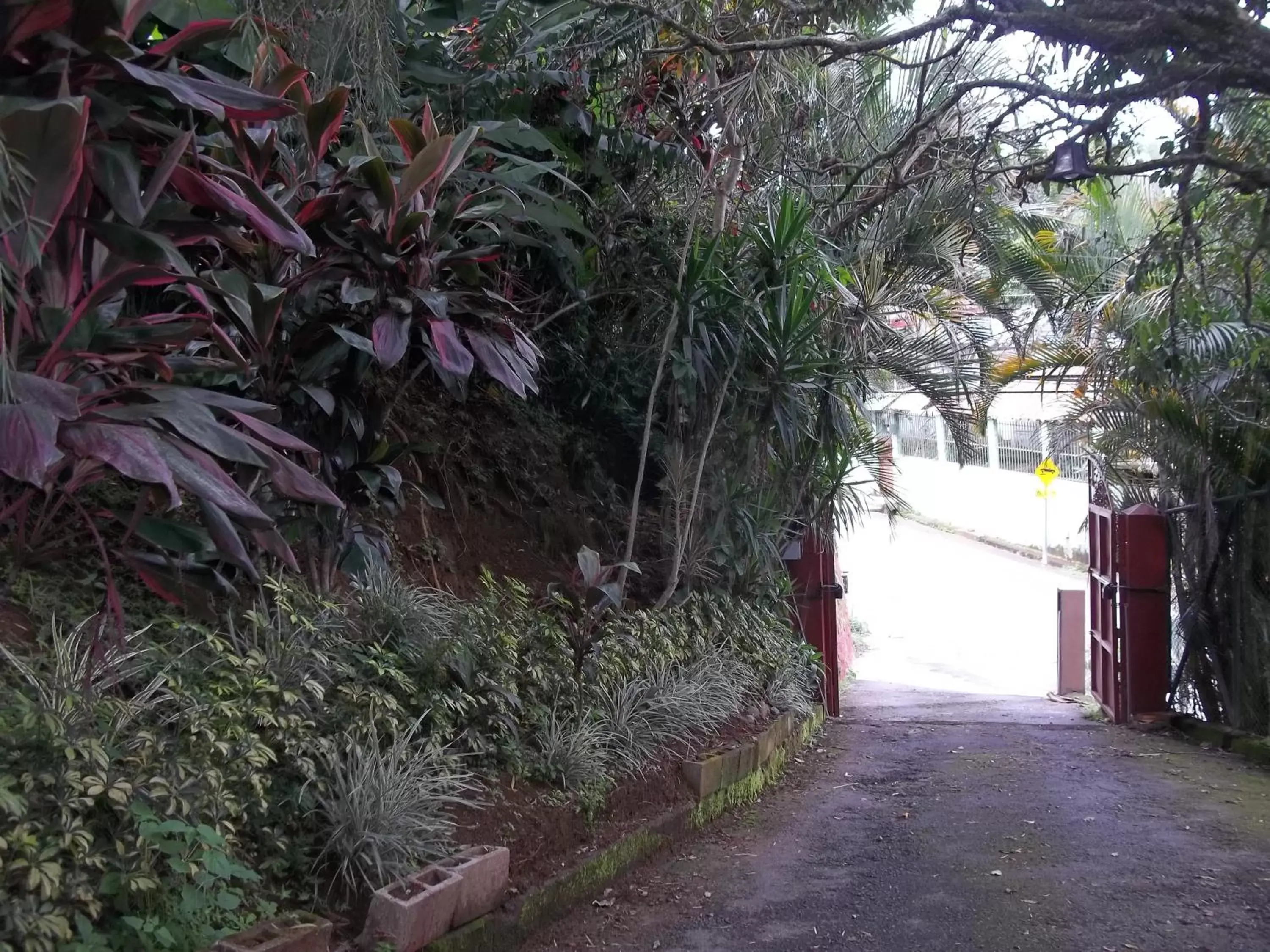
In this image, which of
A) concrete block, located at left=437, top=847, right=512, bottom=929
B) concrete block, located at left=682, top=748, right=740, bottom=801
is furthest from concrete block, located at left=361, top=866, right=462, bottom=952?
concrete block, located at left=682, top=748, right=740, bottom=801

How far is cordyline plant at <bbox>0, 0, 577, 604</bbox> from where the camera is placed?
10.7 ft

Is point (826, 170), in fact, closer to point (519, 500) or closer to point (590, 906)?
point (519, 500)

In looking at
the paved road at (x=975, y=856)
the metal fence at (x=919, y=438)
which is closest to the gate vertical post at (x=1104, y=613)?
the paved road at (x=975, y=856)

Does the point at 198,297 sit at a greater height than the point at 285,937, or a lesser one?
greater

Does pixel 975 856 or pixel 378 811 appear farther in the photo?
pixel 975 856

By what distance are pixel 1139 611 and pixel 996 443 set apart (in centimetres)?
2017

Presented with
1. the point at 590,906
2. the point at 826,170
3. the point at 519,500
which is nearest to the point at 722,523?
the point at 519,500

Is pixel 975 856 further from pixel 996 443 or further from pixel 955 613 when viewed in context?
pixel 996 443

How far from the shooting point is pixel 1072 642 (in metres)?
13.6

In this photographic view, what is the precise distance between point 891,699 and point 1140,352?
5.75m

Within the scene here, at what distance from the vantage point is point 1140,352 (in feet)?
26.7

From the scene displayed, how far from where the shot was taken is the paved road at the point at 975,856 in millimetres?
4242

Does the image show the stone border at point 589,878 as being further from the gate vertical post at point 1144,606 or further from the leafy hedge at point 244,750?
the gate vertical post at point 1144,606

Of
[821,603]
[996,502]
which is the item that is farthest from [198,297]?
[996,502]
